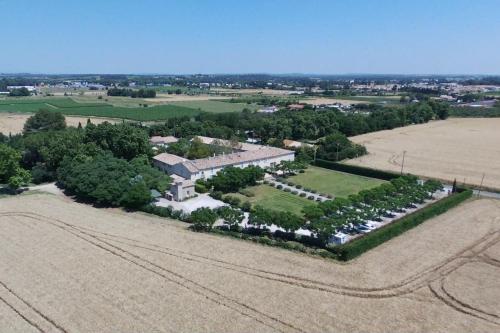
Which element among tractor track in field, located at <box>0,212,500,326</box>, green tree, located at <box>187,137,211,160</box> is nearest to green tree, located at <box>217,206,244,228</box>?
tractor track in field, located at <box>0,212,500,326</box>

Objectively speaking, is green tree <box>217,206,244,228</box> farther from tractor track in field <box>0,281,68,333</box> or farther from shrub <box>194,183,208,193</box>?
tractor track in field <box>0,281,68,333</box>

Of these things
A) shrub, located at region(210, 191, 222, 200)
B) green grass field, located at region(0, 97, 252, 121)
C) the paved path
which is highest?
shrub, located at region(210, 191, 222, 200)

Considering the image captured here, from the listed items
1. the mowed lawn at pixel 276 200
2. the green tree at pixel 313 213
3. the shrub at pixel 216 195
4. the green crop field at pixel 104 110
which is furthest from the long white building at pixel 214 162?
the green crop field at pixel 104 110

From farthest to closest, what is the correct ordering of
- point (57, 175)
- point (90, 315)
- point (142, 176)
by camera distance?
point (57, 175), point (142, 176), point (90, 315)

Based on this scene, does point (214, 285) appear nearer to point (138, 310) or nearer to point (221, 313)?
point (221, 313)

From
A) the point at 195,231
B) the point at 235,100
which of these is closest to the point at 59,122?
the point at 195,231

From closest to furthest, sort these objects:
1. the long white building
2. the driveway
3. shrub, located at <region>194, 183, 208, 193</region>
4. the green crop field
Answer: the driveway < shrub, located at <region>194, 183, 208, 193</region> < the long white building < the green crop field
